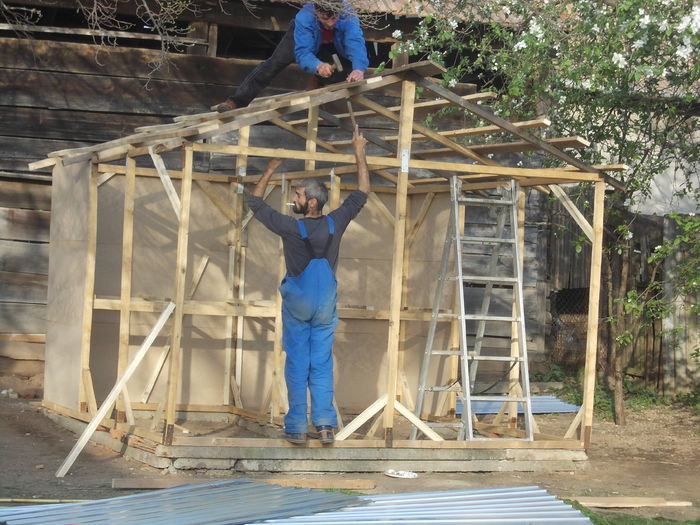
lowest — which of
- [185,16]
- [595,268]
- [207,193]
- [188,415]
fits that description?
[188,415]

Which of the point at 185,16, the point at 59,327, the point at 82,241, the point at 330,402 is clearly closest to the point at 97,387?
the point at 59,327

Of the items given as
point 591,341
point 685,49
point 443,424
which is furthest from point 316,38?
point 443,424

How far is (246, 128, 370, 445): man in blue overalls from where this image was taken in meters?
7.76

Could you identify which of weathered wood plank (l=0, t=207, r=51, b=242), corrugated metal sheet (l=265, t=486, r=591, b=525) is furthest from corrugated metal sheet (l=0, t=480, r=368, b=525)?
weathered wood plank (l=0, t=207, r=51, b=242)

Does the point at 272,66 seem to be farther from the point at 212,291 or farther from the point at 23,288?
the point at 23,288

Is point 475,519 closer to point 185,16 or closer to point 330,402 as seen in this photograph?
point 330,402

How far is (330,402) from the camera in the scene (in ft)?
25.7

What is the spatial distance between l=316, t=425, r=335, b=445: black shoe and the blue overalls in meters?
0.03

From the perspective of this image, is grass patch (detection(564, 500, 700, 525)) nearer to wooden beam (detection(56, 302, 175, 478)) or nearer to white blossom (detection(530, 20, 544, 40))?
wooden beam (detection(56, 302, 175, 478))

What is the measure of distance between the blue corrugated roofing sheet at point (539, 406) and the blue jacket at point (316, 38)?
13.3 feet

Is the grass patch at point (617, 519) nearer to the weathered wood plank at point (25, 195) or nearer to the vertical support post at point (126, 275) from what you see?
the vertical support post at point (126, 275)

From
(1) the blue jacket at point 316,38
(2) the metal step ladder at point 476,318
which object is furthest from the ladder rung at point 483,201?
(1) the blue jacket at point 316,38

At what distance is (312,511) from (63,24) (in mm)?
8552

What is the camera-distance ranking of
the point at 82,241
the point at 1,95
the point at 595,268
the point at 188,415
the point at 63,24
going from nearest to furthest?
the point at 595,268 → the point at 82,241 → the point at 188,415 → the point at 1,95 → the point at 63,24
